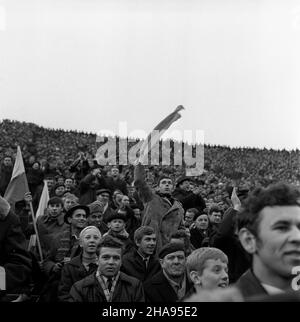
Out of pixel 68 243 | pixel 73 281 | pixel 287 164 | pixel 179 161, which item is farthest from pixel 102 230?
pixel 287 164

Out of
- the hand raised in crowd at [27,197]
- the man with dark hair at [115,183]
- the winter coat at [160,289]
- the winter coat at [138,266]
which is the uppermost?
the man with dark hair at [115,183]

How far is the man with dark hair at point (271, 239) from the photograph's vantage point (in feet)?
6.29

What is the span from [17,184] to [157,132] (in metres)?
2.79

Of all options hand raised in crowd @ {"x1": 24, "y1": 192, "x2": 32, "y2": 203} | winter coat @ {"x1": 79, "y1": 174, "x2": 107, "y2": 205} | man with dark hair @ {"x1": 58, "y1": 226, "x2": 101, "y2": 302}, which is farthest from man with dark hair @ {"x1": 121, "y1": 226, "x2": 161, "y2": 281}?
winter coat @ {"x1": 79, "y1": 174, "x2": 107, "y2": 205}

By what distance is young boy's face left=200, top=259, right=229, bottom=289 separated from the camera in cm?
315

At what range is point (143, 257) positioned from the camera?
499 cm

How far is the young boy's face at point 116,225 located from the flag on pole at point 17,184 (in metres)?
1.71

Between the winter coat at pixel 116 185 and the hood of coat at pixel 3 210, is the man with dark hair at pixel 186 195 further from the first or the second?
the hood of coat at pixel 3 210

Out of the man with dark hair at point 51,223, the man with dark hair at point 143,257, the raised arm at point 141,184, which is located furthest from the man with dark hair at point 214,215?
the man with dark hair at point 143,257

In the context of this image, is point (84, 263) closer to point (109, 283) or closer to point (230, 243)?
point (109, 283)

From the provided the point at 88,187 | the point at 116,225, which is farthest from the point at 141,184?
the point at 88,187

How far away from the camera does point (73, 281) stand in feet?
15.1
